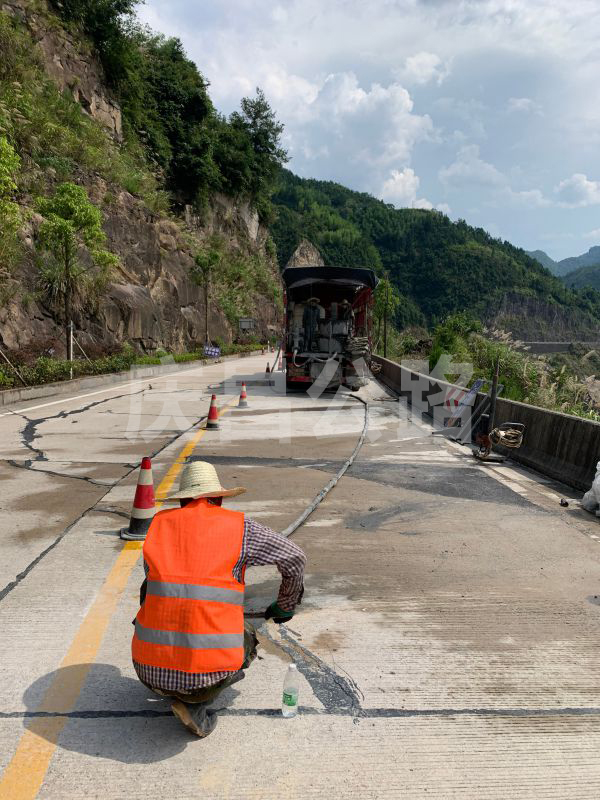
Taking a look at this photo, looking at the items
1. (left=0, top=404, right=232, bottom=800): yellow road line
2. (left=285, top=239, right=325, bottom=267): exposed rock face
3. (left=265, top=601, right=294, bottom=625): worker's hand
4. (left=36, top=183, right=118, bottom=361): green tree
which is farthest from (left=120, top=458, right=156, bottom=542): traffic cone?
(left=285, top=239, right=325, bottom=267): exposed rock face

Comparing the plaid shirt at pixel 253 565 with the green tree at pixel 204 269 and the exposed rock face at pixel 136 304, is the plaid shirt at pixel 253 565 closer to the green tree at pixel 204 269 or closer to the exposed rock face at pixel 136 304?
the exposed rock face at pixel 136 304

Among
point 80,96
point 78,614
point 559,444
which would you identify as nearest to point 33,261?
point 80,96

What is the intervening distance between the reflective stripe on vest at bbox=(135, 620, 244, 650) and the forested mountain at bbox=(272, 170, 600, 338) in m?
162

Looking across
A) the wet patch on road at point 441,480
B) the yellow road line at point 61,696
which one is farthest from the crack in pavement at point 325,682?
the wet patch on road at point 441,480

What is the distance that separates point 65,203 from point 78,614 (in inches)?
945

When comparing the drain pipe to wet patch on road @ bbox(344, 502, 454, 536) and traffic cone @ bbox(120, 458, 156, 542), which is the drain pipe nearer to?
wet patch on road @ bbox(344, 502, 454, 536)

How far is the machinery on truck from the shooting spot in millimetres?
20969

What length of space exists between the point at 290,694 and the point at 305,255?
159 meters

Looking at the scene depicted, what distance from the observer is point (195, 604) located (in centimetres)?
287

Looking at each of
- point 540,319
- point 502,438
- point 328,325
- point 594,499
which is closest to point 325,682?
point 594,499

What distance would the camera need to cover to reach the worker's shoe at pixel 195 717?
9.71 feet

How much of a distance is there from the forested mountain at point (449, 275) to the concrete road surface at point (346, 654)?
158017 millimetres

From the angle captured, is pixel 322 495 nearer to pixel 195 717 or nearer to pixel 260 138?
pixel 195 717

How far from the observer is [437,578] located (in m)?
5.16
